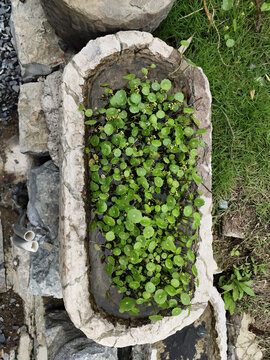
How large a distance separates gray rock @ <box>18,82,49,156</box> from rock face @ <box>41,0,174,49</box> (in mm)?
693

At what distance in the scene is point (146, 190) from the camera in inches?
99.3

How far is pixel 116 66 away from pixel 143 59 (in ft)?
0.69

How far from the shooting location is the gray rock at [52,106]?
3.03 metres

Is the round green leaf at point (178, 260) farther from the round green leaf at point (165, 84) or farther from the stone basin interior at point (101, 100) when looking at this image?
the round green leaf at point (165, 84)

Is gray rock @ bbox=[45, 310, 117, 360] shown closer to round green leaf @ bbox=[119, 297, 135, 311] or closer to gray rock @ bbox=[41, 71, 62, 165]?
round green leaf @ bbox=[119, 297, 135, 311]

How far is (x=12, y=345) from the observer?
371cm

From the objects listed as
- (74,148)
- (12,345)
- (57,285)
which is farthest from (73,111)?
(12,345)

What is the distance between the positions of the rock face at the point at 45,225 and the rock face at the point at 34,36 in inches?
36.1

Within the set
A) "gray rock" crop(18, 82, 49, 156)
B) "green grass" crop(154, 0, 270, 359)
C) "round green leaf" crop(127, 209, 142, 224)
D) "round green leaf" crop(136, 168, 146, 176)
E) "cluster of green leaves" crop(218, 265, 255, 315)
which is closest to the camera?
"round green leaf" crop(127, 209, 142, 224)

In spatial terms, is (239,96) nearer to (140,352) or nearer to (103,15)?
(103,15)

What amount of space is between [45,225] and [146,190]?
1.04 m

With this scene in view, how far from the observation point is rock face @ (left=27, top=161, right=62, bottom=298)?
120 inches

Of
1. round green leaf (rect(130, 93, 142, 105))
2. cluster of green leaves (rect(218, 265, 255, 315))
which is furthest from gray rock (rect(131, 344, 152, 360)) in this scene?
round green leaf (rect(130, 93, 142, 105))

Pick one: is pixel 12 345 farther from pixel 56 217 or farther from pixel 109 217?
pixel 109 217
